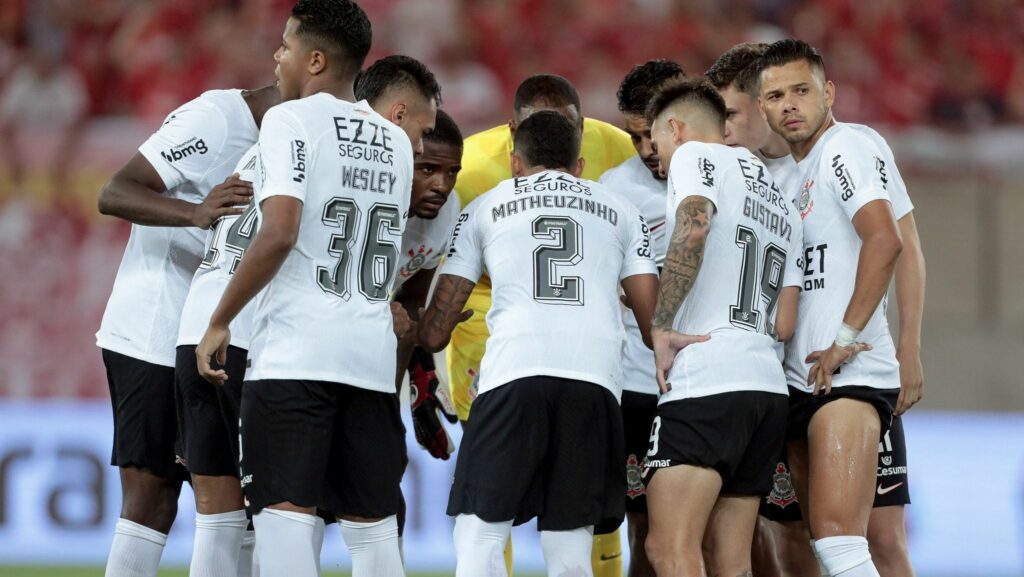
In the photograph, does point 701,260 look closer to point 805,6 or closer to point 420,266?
point 420,266

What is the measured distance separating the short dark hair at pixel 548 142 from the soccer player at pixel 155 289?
1087mm

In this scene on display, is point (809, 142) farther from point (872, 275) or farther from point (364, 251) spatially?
point (364, 251)

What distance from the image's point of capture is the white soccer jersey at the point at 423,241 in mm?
5828

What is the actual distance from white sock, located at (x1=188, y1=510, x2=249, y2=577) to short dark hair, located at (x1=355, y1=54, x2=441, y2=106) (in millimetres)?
1720

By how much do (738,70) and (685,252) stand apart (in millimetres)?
1374

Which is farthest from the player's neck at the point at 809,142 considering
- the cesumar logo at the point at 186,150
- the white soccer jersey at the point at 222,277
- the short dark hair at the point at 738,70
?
the cesumar logo at the point at 186,150

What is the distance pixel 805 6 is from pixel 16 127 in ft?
24.7

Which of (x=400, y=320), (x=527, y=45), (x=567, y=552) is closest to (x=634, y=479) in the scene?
(x=567, y=552)

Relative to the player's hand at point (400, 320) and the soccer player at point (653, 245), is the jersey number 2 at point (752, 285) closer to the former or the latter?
the soccer player at point (653, 245)

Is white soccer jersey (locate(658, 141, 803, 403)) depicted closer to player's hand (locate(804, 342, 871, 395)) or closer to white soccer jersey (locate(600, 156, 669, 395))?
player's hand (locate(804, 342, 871, 395))

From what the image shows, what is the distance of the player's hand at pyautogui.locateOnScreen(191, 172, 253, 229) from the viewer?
482 cm

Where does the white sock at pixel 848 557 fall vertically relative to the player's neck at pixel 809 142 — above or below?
below

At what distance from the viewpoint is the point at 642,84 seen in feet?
19.3

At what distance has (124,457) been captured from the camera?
16.8 ft
